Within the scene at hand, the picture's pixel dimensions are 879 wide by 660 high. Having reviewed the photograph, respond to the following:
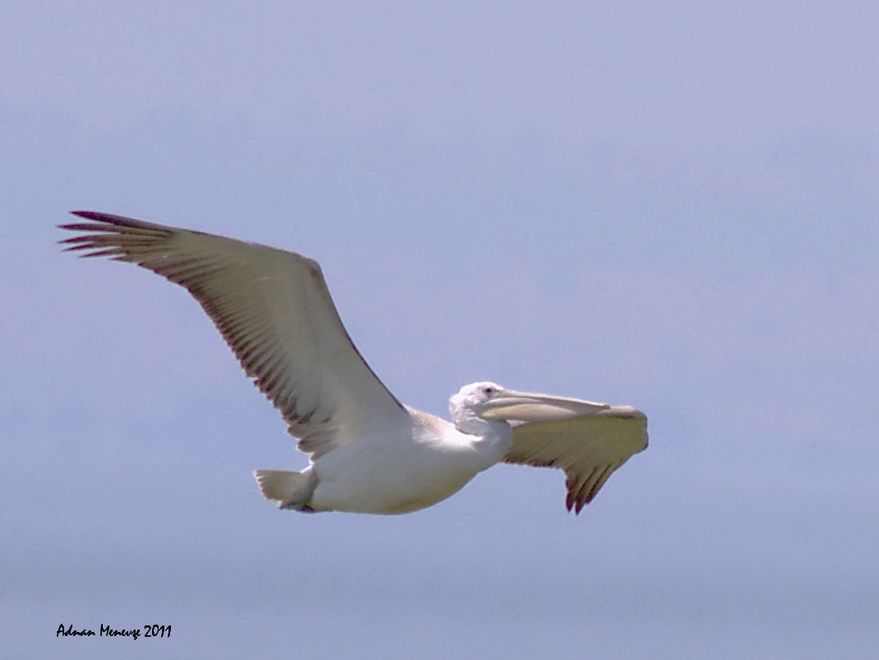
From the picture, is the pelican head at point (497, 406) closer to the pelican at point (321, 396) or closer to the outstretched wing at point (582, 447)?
the pelican at point (321, 396)

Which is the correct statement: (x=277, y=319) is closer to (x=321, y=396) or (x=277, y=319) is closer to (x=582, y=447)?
(x=321, y=396)

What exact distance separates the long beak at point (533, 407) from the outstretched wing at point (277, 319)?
2.06ft

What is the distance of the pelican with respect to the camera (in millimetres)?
13586

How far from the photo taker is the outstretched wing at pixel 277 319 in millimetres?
13523

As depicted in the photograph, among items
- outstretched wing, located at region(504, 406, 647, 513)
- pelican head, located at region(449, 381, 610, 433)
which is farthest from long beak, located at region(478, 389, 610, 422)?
outstretched wing, located at region(504, 406, 647, 513)

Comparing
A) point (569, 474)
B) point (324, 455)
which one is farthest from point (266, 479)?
point (569, 474)

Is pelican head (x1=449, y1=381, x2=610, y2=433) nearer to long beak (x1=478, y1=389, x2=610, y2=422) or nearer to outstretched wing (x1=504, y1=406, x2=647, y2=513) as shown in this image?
long beak (x1=478, y1=389, x2=610, y2=422)

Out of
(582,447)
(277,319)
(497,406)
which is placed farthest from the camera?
(582,447)

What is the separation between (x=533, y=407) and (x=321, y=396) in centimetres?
137

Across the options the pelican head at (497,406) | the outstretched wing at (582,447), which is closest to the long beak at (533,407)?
the pelican head at (497,406)

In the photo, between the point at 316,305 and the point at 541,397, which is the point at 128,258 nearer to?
the point at 316,305

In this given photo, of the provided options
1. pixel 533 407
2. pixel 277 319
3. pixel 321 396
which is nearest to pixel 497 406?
pixel 533 407

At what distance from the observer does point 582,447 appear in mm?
15641

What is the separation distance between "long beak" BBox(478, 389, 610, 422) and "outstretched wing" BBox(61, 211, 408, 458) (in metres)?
0.63
